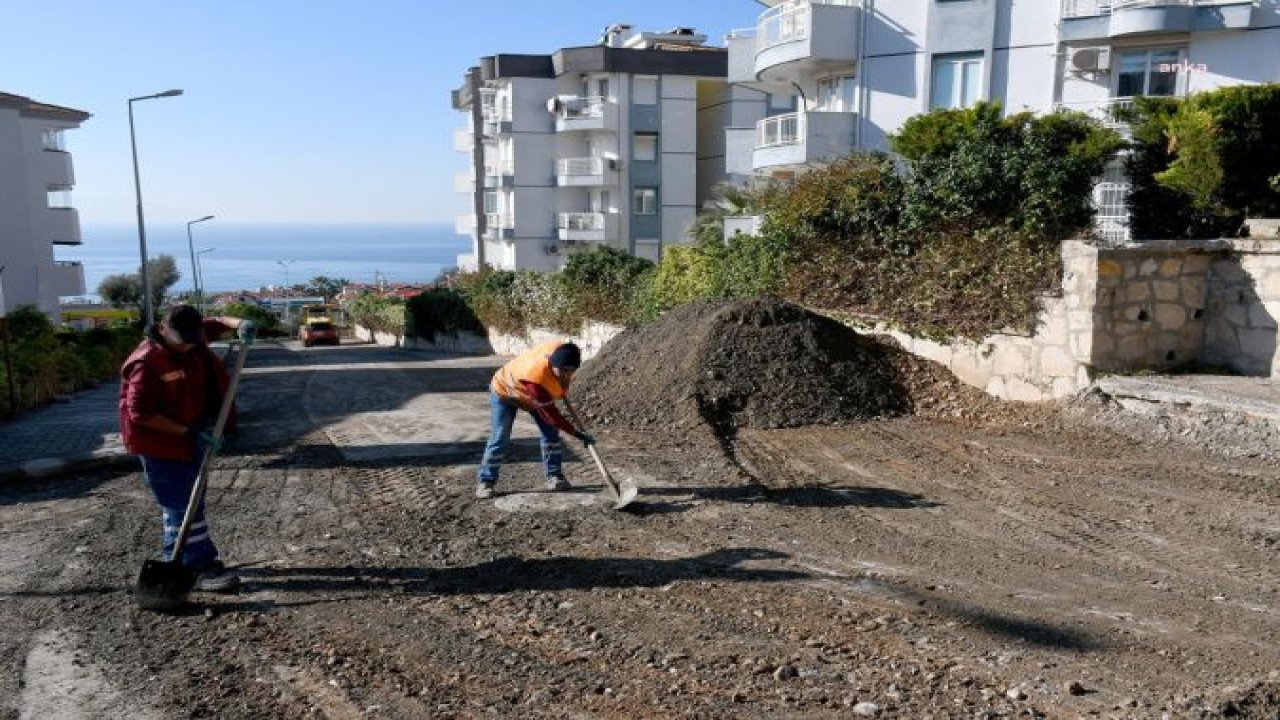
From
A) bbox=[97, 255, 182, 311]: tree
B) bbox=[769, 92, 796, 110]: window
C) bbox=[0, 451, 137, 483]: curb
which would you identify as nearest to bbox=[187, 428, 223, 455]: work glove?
bbox=[0, 451, 137, 483]: curb

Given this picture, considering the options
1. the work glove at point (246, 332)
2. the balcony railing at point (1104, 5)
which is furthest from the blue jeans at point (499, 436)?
the balcony railing at point (1104, 5)

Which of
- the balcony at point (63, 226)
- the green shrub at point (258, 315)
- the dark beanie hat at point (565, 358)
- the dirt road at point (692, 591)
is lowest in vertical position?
the green shrub at point (258, 315)

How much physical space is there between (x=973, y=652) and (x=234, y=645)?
3686 mm

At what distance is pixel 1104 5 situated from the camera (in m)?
18.7

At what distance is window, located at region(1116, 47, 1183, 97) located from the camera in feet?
61.5

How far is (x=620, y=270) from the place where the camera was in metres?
20.0

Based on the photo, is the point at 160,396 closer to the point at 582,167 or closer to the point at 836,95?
the point at 836,95

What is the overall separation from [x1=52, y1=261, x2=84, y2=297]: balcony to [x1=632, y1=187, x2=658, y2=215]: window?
2104 centimetres

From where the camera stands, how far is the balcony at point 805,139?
2120 cm

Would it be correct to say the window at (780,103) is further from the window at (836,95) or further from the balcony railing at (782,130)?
the balcony railing at (782,130)

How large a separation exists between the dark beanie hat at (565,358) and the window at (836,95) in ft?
54.8

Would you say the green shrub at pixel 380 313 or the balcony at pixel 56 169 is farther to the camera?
the green shrub at pixel 380 313

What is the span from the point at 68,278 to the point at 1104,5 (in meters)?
33.3

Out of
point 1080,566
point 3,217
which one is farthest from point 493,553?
point 3,217
